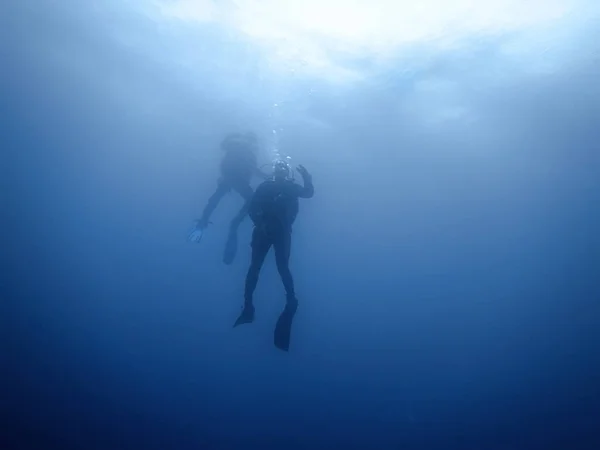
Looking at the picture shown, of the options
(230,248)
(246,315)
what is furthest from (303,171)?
(230,248)

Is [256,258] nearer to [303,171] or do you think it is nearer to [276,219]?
[276,219]

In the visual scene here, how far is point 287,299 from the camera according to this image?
684 cm

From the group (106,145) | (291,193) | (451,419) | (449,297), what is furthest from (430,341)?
(291,193)

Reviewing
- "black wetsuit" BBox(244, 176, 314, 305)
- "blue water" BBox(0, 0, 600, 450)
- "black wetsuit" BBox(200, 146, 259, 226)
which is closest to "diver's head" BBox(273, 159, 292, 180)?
"black wetsuit" BBox(244, 176, 314, 305)

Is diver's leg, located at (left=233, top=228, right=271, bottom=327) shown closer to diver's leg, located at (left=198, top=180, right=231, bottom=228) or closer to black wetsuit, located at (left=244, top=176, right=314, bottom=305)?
black wetsuit, located at (left=244, top=176, right=314, bottom=305)

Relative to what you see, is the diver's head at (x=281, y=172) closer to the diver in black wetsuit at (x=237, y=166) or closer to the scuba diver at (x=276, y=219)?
the scuba diver at (x=276, y=219)

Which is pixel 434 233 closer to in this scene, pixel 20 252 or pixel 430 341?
pixel 430 341

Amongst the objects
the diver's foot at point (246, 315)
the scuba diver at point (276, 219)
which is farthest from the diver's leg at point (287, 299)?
the diver's foot at point (246, 315)

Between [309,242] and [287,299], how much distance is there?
1208 inches

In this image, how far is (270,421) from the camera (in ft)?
90.8

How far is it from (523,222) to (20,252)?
62269 millimetres

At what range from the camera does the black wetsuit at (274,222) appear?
23.1ft

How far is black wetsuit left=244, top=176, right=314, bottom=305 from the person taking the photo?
23.1ft

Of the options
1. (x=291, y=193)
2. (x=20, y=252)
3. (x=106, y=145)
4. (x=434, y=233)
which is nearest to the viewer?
(x=291, y=193)
